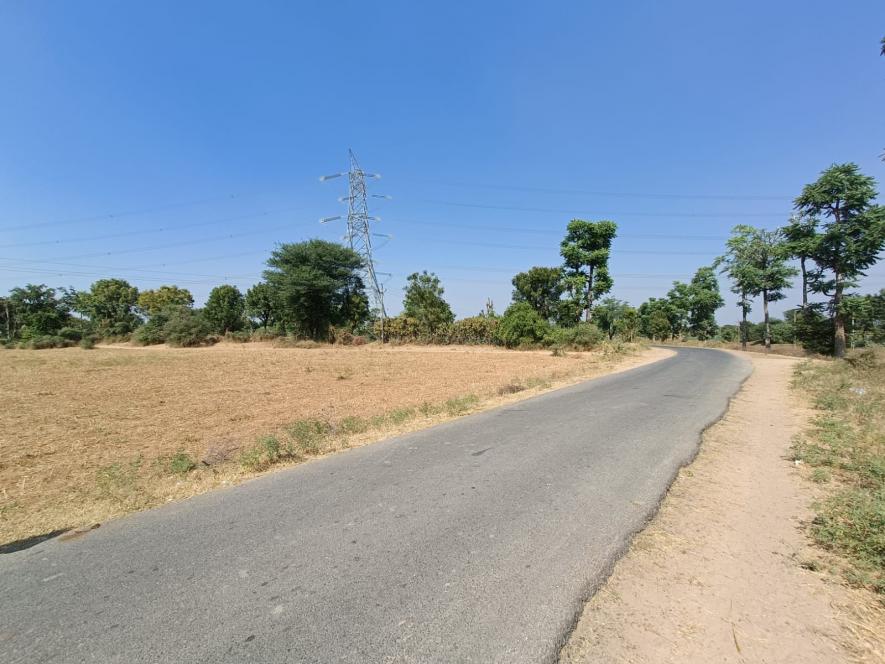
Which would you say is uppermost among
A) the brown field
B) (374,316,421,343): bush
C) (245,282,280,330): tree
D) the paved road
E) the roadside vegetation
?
(245,282,280,330): tree

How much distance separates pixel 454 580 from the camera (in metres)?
2.56

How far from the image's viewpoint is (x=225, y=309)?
Answer: 54438 millimetres

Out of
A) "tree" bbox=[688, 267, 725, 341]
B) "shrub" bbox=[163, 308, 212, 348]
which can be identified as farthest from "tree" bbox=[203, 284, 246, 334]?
"tree" bbox=[688, 267, 725, 341]

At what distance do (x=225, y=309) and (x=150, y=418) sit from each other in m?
52.8

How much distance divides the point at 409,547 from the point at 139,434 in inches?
283

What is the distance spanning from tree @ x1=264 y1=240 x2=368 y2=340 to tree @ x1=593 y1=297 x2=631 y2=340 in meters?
32.2

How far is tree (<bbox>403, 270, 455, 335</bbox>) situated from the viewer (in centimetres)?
4569

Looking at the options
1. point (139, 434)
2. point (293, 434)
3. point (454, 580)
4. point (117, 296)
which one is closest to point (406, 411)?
point (293, 434)

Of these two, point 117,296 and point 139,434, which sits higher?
point 117,296

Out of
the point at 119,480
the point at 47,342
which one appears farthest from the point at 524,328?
the point at 47,342

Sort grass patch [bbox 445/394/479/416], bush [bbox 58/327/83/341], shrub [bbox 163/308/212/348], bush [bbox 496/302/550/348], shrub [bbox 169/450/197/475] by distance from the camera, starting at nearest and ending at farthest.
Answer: shrub [bbox 169/450/197/475] < grass patch [bbox 445/394/479/416] < bush [bbox 496/302/550/348] < shrub [bbox 163/308/212/348] < bush [bbox 58/327/83/341]

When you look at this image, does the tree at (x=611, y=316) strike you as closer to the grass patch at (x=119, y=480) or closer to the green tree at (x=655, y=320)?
the green tree at (x=655, y=320)

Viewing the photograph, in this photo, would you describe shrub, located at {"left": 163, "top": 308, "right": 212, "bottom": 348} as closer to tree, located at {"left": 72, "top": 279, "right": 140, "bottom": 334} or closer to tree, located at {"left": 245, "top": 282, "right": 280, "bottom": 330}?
tree, located at {"left": 245, "top": 282, "right": 280, "bottom": 330}

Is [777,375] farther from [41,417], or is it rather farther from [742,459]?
[41,417]
